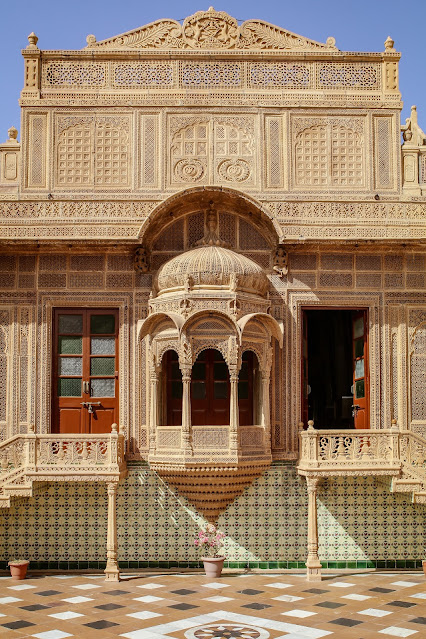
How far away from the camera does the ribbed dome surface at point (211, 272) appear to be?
11922mm

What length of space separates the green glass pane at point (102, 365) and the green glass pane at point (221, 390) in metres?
1.59

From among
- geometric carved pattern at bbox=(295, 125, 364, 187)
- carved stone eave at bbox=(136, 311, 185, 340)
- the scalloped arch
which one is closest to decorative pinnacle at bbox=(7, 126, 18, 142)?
the scalloped arch

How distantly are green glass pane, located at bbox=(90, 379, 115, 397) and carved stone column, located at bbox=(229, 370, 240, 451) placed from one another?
6.56 ft

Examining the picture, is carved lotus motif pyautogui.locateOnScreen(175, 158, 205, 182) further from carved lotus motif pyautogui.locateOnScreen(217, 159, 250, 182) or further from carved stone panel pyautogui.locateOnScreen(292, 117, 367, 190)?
carved stone panel pyautogui.locateOnScreen(292, 117, 367, 190)

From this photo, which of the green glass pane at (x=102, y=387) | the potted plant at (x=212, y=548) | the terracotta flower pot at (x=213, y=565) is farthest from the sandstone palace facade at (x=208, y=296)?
the terracotta flower pot at (x=213, y=565)

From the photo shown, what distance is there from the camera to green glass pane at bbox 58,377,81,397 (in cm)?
1255

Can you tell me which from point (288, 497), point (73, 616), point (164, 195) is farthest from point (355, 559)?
point (164, 195)

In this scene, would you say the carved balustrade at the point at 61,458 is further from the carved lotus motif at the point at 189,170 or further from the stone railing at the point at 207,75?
the stone railing at the point at 207,75

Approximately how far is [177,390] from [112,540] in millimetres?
2394

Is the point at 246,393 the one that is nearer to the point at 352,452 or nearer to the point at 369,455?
the point at 352,452

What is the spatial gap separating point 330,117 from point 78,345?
534 cm

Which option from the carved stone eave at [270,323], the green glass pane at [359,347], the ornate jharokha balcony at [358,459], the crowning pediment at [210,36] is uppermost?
the crowning pediment at [210,36]

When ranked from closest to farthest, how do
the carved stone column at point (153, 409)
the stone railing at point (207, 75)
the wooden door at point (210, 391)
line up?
the carved stone column at point (153, 409) → the wooden door at point (210, 391) → the stone railing at point (207, 75)

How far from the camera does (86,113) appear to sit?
42.9 ft
